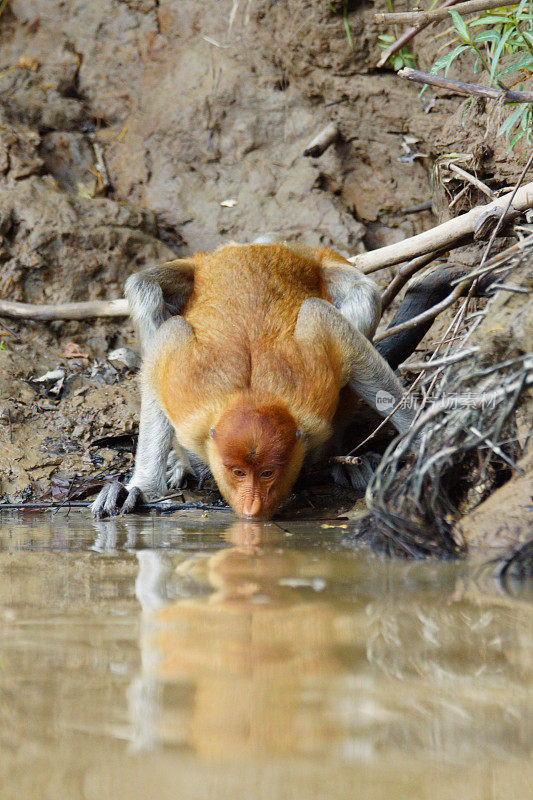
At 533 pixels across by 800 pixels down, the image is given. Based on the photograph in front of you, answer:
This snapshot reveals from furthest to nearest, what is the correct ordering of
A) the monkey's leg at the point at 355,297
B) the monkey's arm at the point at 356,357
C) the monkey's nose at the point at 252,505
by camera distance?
the monkey's leg at the point at 355,297
the monkey's arm at the point at 356,357
the monkey's nose at the point at 252,505

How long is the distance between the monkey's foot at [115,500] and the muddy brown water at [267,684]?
1967 mm

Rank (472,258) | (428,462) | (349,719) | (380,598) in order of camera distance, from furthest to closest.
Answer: (472,258), (428,462), (380,598), (349,719)

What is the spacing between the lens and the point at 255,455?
3953mm

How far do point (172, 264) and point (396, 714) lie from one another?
4.15m

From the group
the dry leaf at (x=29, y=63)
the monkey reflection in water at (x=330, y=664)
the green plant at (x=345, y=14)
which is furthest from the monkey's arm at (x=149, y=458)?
the dry leaf at (x=29, y=63)

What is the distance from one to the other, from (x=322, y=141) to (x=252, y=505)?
4.64 meters

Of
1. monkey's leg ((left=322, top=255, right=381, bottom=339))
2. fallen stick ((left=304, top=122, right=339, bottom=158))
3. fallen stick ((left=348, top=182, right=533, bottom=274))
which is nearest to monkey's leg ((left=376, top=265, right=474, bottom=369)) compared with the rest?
fallen stick ((left=348, top=182, right=533, bottom=274))

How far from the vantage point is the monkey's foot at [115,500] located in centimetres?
465

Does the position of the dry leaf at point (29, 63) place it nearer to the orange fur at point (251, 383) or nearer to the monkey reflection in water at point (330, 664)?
the orange fur at point (251, 383)

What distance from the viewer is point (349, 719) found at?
1.32 m

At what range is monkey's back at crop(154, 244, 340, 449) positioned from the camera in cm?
427

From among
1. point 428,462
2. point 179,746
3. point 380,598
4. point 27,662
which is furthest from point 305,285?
point 179,746

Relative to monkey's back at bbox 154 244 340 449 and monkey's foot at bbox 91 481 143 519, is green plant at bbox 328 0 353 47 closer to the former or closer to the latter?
monkey's back at bbox 154 244 340 449

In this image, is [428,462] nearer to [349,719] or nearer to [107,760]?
[349,719]
